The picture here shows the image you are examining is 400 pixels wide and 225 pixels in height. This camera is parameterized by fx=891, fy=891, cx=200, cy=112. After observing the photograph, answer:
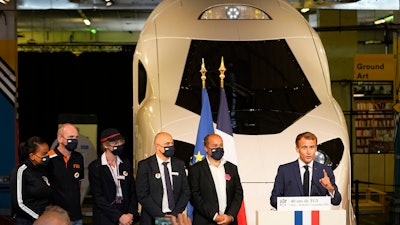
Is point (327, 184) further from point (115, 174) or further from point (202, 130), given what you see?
point (115, 174)

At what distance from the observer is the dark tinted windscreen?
9609 mm

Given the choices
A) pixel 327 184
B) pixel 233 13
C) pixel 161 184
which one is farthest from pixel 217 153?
pixel 233 13

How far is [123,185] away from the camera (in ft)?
29.4

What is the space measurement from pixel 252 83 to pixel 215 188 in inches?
89.2

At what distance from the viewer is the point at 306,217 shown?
750cm

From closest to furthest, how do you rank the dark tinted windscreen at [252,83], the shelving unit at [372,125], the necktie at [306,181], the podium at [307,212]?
the podium at [307,212]
the necktie at [306,181]
the dark tinted windscreen at [252,83]
the shelving unit at [372,125]

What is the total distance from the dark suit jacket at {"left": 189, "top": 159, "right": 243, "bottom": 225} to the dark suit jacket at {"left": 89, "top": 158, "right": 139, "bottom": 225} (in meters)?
0.99

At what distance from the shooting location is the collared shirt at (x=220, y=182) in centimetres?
817

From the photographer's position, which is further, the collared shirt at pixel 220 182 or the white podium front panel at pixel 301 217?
the collared shirt at pixel 220 182

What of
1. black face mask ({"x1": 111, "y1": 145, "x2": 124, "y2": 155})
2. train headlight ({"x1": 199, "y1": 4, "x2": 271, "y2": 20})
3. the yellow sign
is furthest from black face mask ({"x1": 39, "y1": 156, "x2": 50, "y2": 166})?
the yellow sign

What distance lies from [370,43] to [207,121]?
19917 millimetres

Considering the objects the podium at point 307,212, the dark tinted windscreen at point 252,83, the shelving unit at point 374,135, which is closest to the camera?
the podium at point 307,212

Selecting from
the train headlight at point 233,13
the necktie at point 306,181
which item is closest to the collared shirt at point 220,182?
the necktie at point 306,181

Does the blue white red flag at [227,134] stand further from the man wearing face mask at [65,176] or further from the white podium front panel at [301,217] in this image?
the man wearing face mask at [65,176]
